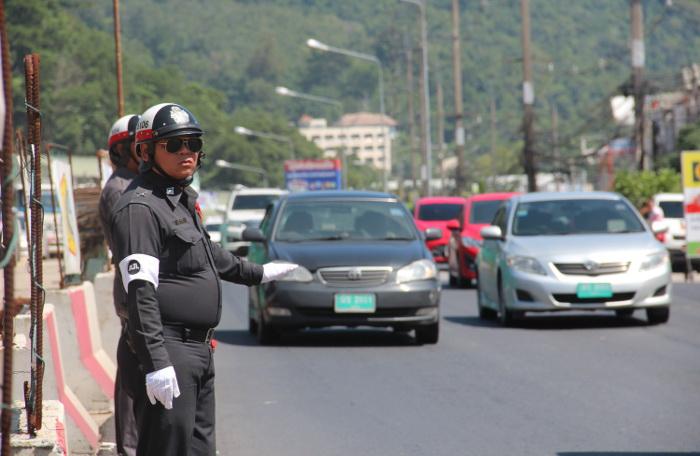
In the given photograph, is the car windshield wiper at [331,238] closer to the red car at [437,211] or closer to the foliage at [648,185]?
the red car at [437,211]

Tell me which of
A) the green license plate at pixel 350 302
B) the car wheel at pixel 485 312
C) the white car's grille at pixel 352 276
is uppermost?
the white car's grille at pixel 352 276

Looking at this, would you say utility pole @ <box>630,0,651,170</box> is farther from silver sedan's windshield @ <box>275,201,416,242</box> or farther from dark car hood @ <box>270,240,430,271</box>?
dark car hood @ <box>270,240,430,271</box>

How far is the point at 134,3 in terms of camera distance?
19288 cm

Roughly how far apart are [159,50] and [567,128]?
64.1m

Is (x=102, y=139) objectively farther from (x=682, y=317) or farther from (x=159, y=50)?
(x=682, y=317)

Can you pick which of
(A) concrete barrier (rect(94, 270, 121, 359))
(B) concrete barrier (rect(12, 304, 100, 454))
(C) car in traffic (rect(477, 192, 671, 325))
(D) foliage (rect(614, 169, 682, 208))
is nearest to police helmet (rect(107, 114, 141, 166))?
(B) concrete barrier (rect(12, 304, 100, 454))

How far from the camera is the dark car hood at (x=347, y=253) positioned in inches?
582

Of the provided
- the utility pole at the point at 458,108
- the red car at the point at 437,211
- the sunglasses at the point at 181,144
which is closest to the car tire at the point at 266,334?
the sunglasses at the point at 181,144

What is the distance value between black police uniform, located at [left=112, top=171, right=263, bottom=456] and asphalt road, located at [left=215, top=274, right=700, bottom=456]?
3.17 metres

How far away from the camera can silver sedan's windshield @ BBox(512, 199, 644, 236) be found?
1762cm

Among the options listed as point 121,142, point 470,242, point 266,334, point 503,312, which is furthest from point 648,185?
point 121,142

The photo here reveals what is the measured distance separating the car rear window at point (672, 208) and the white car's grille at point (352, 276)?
18168 mm

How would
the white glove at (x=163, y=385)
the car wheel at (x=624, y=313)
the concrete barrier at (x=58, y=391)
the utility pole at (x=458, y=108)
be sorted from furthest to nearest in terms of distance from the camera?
the utility pole at (x=458, y=108)
the car wheel at (x=624, y=313)
the concrete barrier at (x=58, y=391)
the white glove at (x=163, y=385)

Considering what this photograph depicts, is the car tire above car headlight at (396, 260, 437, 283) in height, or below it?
below
